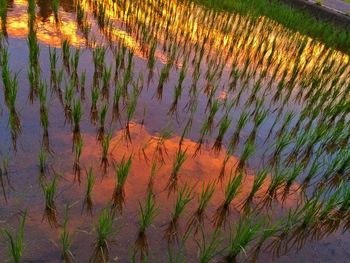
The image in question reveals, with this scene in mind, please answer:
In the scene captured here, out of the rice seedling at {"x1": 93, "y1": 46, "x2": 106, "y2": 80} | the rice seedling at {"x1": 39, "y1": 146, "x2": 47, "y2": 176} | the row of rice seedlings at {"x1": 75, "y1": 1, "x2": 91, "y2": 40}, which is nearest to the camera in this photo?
the rice seedling at {"x1": 39, "y1": 146, "x2": 47, "y2": 176}

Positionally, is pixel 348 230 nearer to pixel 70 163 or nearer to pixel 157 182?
pixel 157 182

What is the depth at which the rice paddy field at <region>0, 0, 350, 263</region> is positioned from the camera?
244 cm

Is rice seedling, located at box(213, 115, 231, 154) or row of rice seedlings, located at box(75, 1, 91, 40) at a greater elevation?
rice seedling, located at box(213, 115, 231, 154)

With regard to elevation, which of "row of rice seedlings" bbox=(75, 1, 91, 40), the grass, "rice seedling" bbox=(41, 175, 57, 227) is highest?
the grass

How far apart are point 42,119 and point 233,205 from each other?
178cm

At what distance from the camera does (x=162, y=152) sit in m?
3.34

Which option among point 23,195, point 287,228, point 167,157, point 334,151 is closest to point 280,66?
point 334,151

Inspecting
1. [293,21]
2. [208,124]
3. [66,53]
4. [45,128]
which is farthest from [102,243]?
[293,21]

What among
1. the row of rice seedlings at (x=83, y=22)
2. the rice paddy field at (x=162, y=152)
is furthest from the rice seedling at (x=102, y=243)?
the row of rice seedlings at (x=83, y=22)

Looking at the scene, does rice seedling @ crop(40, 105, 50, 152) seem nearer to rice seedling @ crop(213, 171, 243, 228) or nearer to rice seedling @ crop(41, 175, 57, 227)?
rice seedling @ crop(41, 175, 57, 227)

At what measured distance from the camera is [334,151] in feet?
12.6

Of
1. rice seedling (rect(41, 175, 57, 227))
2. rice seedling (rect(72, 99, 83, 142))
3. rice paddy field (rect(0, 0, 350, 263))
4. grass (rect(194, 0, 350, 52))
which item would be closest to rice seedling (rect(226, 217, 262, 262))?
rice paddy field (rect(0, 0, 350, 263))

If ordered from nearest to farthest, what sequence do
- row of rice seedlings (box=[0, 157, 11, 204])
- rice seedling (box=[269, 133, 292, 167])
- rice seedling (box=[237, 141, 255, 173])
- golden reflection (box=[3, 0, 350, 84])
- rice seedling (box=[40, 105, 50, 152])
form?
row of rice seedlings (box=[0, 157, 11, 204]) → rice seedling (box=[40, 105, 50, 152]) → rice seedling (box=[237, 141, 255, 173]) → rice seedling (box=[269, 133, 292, 167]) → golden reflection (box=[3, 0, 350, 84])

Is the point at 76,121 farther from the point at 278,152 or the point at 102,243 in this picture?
the point at 278,152
